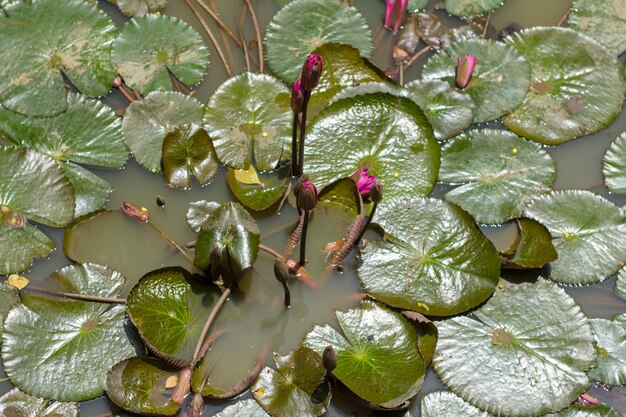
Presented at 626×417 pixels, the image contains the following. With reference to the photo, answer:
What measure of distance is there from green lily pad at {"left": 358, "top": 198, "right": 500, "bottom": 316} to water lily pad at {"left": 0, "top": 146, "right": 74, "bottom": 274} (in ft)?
4.69

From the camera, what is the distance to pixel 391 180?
333cm

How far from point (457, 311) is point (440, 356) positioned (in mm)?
209

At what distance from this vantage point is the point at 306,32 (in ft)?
12.4

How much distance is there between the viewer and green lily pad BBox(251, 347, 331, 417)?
109 inches

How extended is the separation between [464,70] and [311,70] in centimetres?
121

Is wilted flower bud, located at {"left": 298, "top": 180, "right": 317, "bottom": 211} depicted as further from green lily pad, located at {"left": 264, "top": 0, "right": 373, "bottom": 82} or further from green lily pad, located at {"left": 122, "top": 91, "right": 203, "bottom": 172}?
green lily pad, located at {"left": 264, "top": 0, "right": 373, "bottom": 82}

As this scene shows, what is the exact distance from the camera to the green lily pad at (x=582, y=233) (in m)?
3.20

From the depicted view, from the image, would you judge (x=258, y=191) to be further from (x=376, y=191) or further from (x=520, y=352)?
(x=520, y=352)

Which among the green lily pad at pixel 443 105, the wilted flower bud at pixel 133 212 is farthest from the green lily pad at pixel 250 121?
→ the green lily pad at pixel 443 105

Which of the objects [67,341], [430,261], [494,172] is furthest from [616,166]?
[67,341]

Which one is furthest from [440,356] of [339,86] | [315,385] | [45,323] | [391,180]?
[45,323]

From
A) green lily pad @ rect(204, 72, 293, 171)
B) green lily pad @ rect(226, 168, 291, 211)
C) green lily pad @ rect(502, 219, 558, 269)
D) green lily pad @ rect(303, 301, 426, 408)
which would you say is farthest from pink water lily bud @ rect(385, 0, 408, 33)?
green lily pad @ rect(303, 301, 426, 408)

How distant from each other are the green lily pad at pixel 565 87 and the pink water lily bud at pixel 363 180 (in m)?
0.87

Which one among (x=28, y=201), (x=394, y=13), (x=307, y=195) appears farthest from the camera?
(x=394, y=13)
